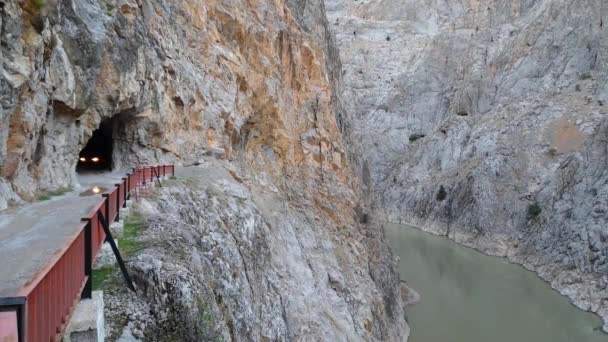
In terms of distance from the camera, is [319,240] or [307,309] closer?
[307,309]

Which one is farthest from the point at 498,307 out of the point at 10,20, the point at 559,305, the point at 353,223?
the point at 10,20

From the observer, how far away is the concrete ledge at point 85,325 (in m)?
4.62

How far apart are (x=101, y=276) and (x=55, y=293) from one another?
267 cm

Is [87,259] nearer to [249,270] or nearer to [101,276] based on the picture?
[101,276]

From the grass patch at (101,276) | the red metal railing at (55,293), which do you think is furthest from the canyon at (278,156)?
the red metal railing at (55,293)

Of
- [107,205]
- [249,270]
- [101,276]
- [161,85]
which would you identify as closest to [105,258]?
[101,276]

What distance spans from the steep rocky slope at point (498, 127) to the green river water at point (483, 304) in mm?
2014

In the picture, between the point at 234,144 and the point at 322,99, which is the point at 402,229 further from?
the point at 234,144

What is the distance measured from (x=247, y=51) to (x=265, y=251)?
45.5 feet

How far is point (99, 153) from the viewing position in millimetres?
22578

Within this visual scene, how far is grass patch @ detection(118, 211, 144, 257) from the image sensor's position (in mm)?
7438

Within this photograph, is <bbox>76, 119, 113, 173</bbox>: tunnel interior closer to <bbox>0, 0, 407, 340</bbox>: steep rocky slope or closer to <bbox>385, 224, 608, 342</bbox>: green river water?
<bbox>0, 0, 407, 340</bbox>: steep rocky slope

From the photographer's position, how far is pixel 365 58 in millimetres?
90562

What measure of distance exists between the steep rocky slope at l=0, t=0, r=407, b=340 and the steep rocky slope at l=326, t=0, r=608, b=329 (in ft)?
30.0
